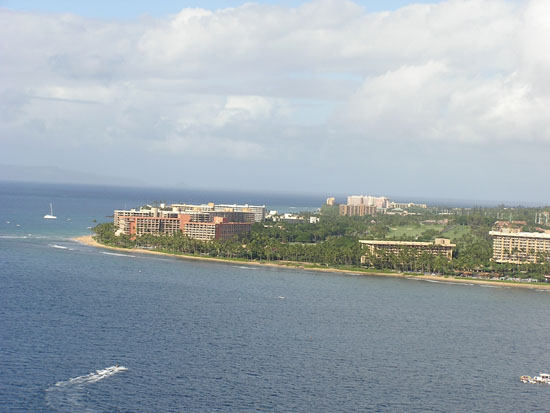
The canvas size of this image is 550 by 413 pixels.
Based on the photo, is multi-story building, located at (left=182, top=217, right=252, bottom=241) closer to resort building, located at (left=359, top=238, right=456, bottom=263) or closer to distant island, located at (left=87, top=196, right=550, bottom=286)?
distant island, located at (left=87, top=196, right=550, bottom=286)

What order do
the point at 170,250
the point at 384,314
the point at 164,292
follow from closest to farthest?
the point at 384,314 < the point at 164,292 < the point at 170,250

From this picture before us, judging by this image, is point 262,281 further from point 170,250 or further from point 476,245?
point 476,245

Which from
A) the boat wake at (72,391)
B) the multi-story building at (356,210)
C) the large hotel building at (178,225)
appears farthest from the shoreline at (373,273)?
the multi-story building at (356,210)

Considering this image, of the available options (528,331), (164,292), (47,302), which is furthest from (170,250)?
(528,331)

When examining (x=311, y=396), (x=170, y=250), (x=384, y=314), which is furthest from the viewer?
(x=170, y=250)

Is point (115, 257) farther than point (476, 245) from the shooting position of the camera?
No

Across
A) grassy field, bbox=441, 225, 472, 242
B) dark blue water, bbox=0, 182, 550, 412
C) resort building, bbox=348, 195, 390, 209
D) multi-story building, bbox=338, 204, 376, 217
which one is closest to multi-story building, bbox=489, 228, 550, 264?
grassy field, bbox=441, 225, 472, 242
